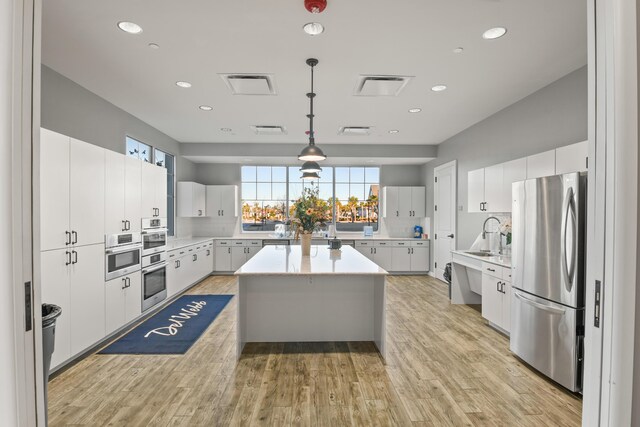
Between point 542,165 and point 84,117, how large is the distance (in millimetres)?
4970

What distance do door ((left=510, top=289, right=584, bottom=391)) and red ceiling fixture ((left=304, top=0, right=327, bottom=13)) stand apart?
286cm

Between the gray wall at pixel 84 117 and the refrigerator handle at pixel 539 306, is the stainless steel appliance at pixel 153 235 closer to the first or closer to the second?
the gray wall at pixel 84 117

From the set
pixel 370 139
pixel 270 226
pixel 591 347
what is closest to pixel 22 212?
pixel 591 347

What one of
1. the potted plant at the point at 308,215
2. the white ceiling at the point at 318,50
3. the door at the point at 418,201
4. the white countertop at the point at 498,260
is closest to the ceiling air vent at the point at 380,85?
the white ceiling at the point at 318,50

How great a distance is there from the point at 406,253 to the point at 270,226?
3.17 m

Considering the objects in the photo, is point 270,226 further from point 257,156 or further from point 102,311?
point 102,311

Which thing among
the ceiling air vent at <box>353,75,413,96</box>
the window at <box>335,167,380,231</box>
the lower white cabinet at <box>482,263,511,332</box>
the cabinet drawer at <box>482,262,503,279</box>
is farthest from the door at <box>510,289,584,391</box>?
the window at <box>335,167,380,231</box>

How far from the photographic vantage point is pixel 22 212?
936 mm

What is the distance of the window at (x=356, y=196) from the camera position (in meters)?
7.88

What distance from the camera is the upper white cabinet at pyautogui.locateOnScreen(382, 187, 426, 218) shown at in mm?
7512

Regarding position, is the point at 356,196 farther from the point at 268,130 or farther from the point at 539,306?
the point at 539,306

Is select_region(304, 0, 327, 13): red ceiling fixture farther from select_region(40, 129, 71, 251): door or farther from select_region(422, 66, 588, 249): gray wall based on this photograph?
select_region(422, 66, 588, 249): gray wall

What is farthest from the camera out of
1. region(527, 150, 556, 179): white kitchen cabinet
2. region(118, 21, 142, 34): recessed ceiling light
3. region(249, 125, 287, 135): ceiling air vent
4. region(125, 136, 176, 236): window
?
region(249, 125, 287, 135): ceiling air vent

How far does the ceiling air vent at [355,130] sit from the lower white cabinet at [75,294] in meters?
3.87
